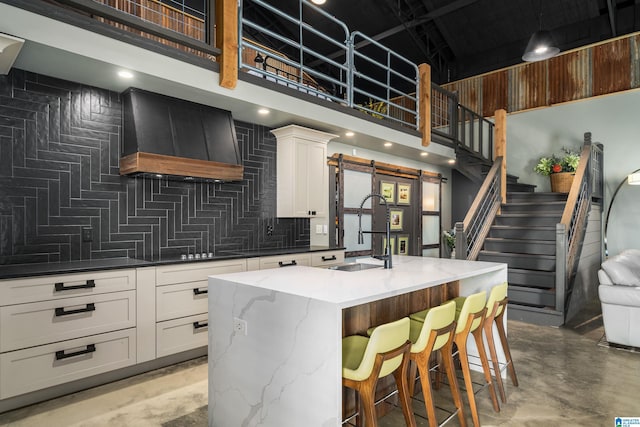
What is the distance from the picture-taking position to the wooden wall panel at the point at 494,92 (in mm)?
7844

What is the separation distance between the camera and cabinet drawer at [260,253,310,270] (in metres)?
4.02

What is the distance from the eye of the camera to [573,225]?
16.7 feet

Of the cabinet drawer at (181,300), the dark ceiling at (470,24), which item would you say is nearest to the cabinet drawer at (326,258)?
the cabinet drawer at (181,300)

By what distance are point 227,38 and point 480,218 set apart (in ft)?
15.3

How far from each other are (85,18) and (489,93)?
7675 millimetres

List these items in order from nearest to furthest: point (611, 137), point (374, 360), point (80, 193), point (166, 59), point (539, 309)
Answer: point (374, 360) → point (166, 59) → point (80, 193) → point (539, 309) → point (611, 137)

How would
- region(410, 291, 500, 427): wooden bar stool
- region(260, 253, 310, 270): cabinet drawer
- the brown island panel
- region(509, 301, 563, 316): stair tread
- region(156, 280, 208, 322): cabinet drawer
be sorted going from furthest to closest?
region(509, 301, 563, 316): stair tread < region(260, 253, 310, 270): cabinet drawer < region(156, 280, 208, 322): cabinet drawer < region(410, 291, 500, 427): wooden bar stool < the brown island panel

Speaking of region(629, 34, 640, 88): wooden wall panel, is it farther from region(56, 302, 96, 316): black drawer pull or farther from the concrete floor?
region(56, 302, 96, 316): black drawer pull

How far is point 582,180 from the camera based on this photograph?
5246mm

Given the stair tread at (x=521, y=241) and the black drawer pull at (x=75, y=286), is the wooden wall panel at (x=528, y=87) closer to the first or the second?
the stair tread at (x=521, y=241)

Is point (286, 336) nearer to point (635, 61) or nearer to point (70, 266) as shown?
point (70, 266)

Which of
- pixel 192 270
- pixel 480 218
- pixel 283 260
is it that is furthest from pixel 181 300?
pixel 480 218

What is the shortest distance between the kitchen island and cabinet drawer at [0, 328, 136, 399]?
1.12 meters

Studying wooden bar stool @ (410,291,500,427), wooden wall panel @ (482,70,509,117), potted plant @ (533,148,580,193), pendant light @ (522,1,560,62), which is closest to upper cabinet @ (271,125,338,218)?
wooden bar stool @ (410,291,500,427)
